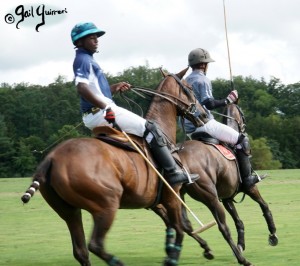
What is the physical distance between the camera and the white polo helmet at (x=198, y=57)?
1234 cm

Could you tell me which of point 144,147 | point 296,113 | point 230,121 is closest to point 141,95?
point 144,147

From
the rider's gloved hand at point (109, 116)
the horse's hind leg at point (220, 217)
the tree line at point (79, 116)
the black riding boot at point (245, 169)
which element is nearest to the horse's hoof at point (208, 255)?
the horse's hind leg at point (220, 217)

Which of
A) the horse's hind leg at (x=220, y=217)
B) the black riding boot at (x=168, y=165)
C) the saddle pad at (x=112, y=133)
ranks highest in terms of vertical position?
the saddle pad at (x=112, y=133)

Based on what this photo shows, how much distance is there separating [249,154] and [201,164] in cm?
142

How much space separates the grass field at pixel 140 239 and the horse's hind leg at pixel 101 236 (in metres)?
2.66

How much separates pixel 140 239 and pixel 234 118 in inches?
105

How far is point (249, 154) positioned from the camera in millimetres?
12805

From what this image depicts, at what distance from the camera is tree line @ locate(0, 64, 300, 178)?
70.9m

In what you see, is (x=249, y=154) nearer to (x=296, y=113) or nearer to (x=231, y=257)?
(x=231, y=257)

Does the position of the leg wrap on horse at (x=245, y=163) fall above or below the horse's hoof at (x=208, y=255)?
above

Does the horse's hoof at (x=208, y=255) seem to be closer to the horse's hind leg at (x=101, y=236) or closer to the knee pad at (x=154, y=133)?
the knee pad at (x=154, y=133)

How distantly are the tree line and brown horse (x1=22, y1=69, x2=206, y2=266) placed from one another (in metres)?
49.3

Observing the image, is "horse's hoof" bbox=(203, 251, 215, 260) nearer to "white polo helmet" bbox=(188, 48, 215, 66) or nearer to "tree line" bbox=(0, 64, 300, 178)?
"white polo helmet" bbox=(188, 48, 215, 66)

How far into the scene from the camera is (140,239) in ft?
47.0
